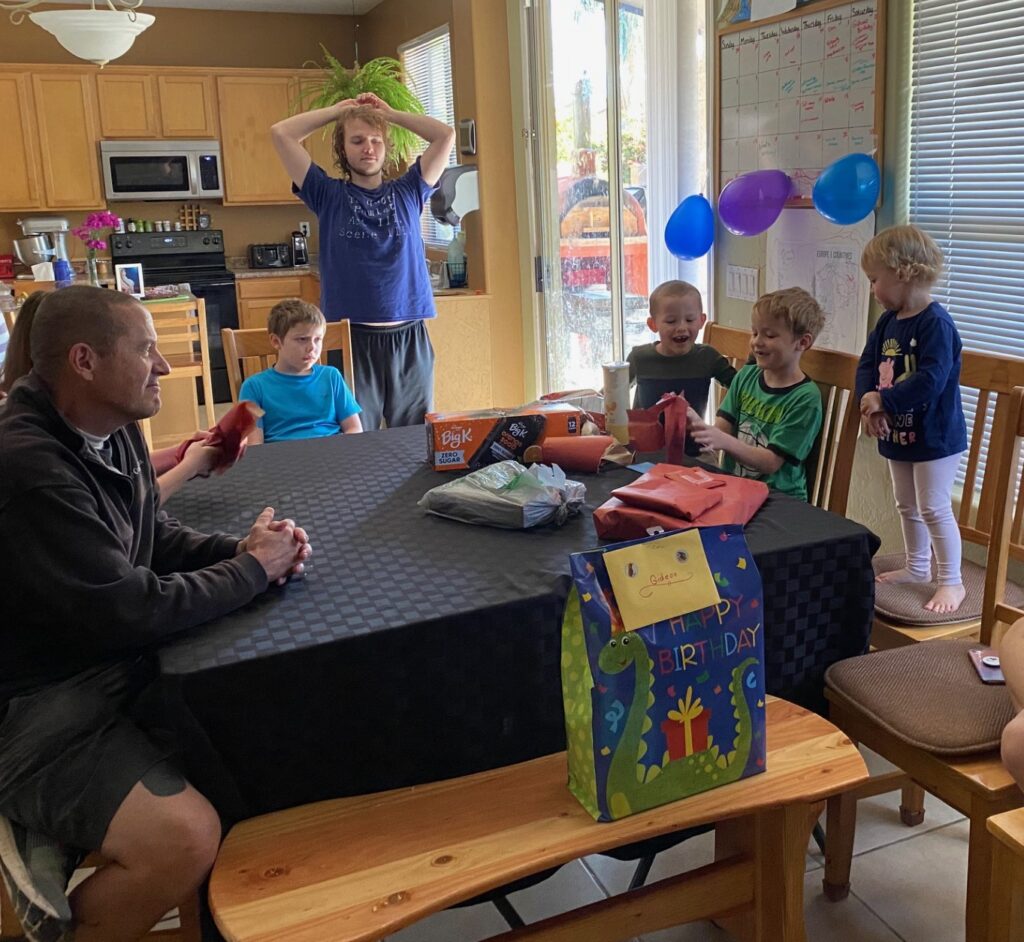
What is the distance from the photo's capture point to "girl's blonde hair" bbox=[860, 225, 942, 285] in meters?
2.12

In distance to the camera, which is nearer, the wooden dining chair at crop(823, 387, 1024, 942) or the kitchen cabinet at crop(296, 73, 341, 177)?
the wooden dining chair at crop(823, 387, 1024, 942)

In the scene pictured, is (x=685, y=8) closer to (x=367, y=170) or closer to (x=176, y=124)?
(x=367, y=170)

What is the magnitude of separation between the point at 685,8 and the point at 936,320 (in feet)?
6.14

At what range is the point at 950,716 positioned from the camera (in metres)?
1.59

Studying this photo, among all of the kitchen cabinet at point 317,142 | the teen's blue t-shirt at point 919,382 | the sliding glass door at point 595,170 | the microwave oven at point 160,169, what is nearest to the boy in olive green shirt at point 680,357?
the teen's blue t-shirt at point 919,382

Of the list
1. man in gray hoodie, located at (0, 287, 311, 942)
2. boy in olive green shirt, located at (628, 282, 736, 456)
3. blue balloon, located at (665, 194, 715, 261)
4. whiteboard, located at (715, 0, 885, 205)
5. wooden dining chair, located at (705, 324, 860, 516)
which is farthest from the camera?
blue balloon, located at (665, 194, 715, 261)

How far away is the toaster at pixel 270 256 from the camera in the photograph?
285 inches

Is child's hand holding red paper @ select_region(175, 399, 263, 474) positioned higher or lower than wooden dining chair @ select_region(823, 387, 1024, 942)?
higher

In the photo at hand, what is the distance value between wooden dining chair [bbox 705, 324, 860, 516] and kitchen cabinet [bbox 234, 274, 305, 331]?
5373mm

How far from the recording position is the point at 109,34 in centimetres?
357

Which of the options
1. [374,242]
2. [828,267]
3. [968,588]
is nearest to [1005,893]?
[968,588]

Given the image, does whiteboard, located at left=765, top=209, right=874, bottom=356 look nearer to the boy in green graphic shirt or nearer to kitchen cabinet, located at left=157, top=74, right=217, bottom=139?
the boy in green graphic shirt

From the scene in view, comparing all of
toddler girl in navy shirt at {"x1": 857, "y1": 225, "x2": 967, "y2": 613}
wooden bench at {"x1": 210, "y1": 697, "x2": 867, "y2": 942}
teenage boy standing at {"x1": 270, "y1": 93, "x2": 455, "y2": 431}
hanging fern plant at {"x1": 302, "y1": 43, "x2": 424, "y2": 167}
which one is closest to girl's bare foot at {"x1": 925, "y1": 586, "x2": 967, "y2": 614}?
toddler girl in navy shirt at {"x1": 857, "y1": 225, "x2": 967, "y2": 613}

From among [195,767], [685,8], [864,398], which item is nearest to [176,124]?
[685,8]
